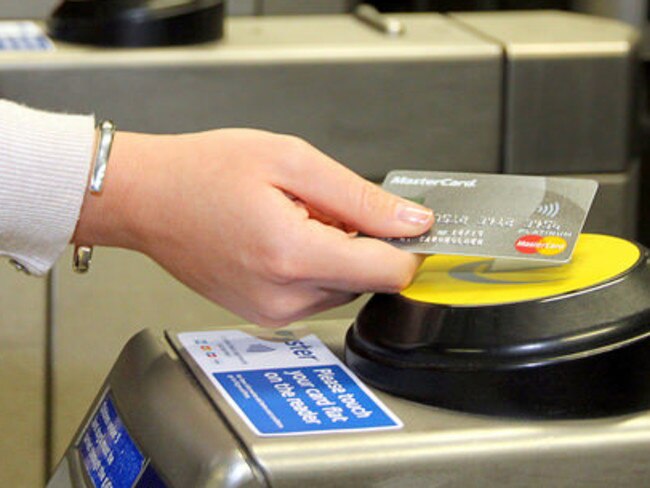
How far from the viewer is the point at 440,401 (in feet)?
1.98

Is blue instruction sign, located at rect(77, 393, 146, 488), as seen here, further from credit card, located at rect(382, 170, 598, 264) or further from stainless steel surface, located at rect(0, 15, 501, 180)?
stainless steel surface, located at rect(0, 15, 501, 180)

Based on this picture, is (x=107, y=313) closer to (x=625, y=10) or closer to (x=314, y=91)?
(x=314, y=91)

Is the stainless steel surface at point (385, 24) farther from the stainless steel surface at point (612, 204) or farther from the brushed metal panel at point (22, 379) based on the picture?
the brushed metal panel at point (22, 379)

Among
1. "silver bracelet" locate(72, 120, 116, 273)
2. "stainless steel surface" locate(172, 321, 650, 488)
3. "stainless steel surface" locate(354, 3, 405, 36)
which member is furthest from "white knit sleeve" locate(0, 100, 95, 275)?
"stainless steel surface" locate(354, 3, 405, 36)

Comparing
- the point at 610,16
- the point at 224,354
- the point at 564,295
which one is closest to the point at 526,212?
the point at 564,295

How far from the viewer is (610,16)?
62.0 inches

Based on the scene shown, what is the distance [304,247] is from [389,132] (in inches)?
16.6

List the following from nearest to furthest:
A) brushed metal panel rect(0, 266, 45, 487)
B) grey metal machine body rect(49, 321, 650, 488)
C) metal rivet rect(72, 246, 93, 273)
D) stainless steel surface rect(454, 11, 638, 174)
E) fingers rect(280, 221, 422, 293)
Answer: grey metal machine body rect(49, 321, 650, 488), fingers rect(280, 221, 422, 293), metal rivet rect(72, 246, 93, 273), brushed metal panel rect(0, 266, 45, 487), stainless steel surface rect(454, 11, 638, 174)

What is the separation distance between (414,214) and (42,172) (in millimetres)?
224

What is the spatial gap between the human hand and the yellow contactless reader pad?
0.02m

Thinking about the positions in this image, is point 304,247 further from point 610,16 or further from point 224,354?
point 610,16

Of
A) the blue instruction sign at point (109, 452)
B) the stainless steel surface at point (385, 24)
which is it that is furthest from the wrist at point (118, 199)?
the stainless steel surface at point (385, 24)

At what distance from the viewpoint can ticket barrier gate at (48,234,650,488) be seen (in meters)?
0.56

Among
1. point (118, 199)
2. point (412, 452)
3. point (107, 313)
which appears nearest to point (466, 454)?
point (412, 452)
